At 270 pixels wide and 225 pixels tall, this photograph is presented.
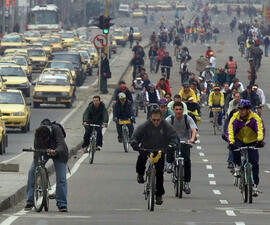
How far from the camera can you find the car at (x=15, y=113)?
41281mm

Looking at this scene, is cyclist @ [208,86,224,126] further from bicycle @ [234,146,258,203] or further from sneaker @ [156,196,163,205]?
sneaker @ [156,196,163,205]

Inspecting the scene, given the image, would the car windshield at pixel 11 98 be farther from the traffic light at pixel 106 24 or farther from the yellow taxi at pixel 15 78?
the yellow taxi at pixel 15 78

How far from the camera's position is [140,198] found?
843 inches

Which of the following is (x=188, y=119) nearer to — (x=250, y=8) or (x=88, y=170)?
(x=88, y=170)

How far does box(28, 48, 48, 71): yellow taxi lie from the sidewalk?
377cm

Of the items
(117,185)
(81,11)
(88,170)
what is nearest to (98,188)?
(117,185)

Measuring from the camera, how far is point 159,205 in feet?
65.6

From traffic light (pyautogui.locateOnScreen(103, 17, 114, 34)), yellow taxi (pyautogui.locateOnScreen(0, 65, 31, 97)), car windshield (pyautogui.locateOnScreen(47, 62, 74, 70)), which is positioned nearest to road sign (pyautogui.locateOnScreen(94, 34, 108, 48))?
traffic light (pyautogui.locateOnScreen(103, 17, 114, 34))

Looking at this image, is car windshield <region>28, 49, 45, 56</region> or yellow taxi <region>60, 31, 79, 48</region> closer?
car windshield <region>28, 49, 45, 56</region>

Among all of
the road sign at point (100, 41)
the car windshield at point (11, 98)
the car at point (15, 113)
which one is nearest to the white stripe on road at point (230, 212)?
the car at point (15, 113)

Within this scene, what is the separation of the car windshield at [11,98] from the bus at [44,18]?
66.2m

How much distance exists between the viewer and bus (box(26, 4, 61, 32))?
109250 mm

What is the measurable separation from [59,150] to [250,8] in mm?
138494

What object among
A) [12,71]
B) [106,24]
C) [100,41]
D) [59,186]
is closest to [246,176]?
[59,186]
